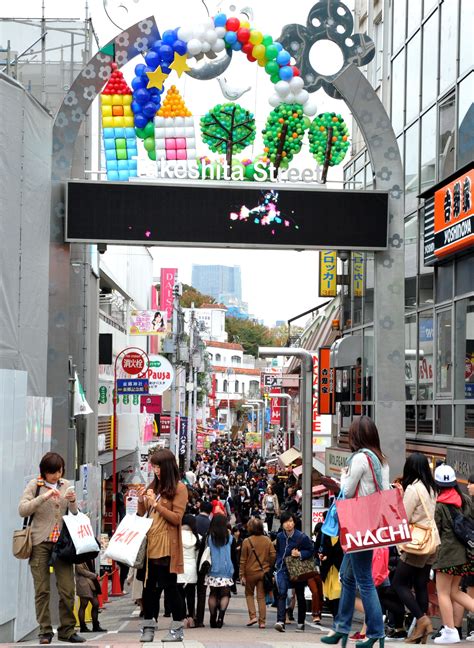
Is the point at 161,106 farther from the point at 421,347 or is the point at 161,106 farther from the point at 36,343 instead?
the point at 421,347

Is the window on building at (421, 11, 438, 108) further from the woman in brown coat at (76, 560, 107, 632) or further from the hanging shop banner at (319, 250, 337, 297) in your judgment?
the hanging shop banner at (319, 250, 337, 297)

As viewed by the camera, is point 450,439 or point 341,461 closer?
point 450,439

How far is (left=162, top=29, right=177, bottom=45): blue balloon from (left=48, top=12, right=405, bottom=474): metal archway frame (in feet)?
0.63

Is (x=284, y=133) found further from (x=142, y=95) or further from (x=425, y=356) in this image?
(x=425, y=356)

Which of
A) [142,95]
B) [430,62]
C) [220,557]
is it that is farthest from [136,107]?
[220,557]

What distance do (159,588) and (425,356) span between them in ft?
37.4

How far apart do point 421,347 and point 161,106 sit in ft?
22.2

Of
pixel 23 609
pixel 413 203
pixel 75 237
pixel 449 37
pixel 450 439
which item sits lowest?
pixel 23 609

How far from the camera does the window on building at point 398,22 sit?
74.1 feet

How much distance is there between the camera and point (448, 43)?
18344 millimetres

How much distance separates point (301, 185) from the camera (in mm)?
16906

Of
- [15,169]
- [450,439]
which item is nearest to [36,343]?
[15,169]

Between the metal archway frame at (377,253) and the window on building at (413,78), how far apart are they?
444 cm

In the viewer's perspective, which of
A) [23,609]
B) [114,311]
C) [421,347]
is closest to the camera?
[23,609]
